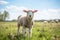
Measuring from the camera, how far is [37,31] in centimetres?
151

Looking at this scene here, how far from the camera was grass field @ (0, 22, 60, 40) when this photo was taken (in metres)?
1.49

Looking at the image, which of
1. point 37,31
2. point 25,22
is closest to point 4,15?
point 25,22

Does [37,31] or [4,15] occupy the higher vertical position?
[4,15]

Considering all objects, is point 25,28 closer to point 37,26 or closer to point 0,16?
point 37,26

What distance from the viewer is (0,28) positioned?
1.50m

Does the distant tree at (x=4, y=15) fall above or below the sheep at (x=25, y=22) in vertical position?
above

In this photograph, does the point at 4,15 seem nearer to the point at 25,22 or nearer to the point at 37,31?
the point at 25,22

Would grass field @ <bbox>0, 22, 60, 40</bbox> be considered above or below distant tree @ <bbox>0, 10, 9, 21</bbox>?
below

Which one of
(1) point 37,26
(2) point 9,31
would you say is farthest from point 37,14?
(2) point 9,31

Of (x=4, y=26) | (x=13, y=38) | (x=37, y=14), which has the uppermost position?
(x=37, y=14)

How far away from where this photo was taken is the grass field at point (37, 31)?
149 cm

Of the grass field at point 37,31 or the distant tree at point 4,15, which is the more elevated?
the distant tree at point 4,15

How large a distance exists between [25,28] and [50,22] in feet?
0.80

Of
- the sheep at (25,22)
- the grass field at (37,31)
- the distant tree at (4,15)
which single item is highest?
the distant tree at (4,15)
